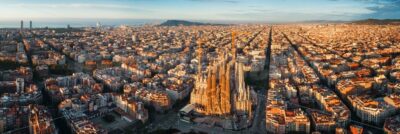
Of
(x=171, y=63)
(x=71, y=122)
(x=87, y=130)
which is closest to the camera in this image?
(x=87, y=130)

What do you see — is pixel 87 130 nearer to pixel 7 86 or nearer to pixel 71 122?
pixel 71 122

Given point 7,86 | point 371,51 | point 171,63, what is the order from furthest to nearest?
point 371,51 → point 171,63 → point 7,86

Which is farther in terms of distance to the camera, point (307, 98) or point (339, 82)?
point (339, 82)

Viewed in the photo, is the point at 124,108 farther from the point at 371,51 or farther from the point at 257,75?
the point at 371,51

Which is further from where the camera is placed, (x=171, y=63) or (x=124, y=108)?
(x=171, y=63)

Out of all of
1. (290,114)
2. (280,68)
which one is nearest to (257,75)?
(280,68)

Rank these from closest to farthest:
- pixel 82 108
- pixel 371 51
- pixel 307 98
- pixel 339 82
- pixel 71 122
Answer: pixel 71 122 < pixel 82 108 < pixel 307 98 < pixel 339 82 < pixel 371 51

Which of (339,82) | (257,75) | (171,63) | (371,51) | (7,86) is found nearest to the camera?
(7,86)

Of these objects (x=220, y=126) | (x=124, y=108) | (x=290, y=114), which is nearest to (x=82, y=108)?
(x=124, y=108)
